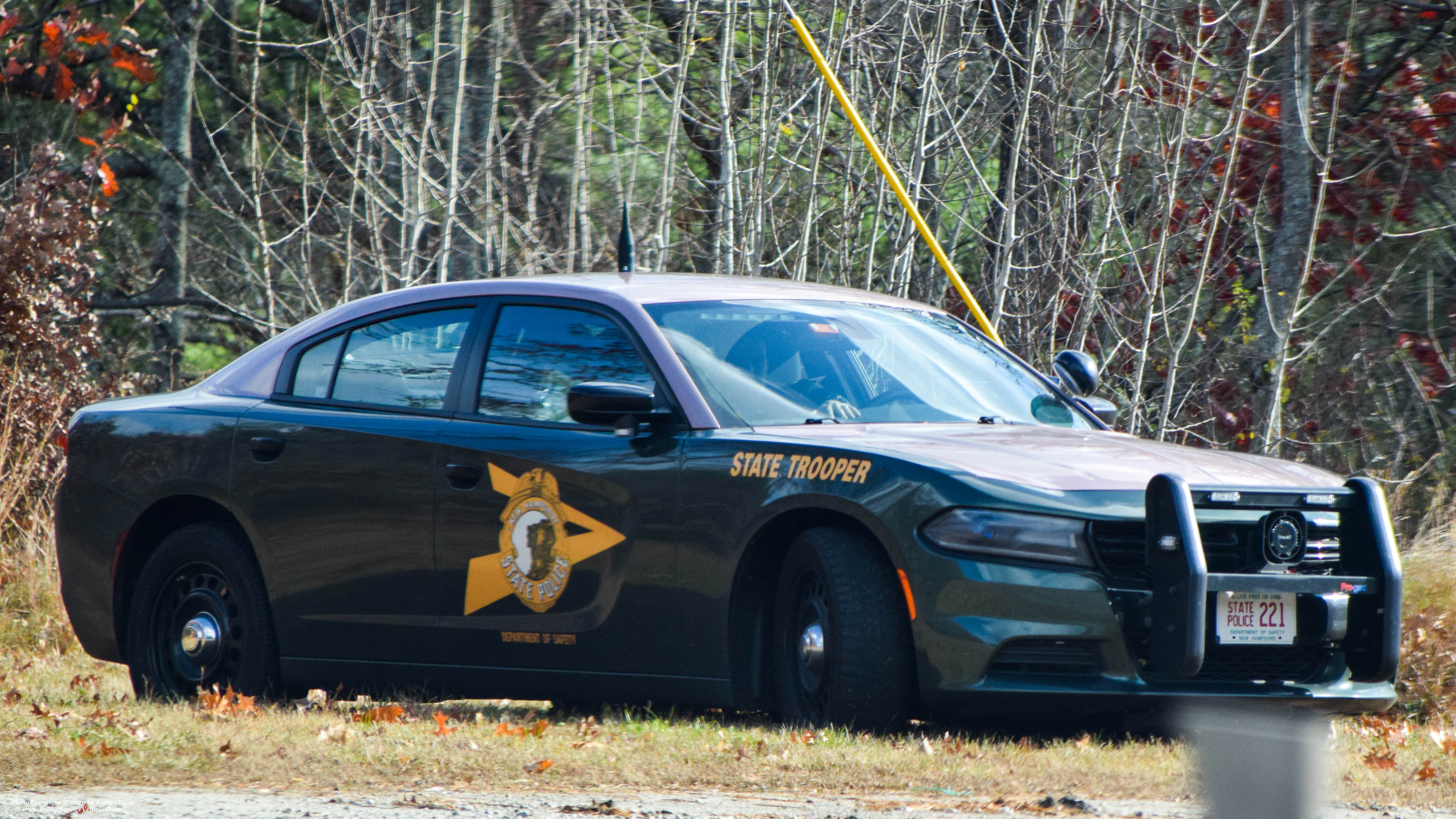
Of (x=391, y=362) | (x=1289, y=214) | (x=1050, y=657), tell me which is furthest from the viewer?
(x=1289, y=214)

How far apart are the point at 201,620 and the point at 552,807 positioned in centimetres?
288

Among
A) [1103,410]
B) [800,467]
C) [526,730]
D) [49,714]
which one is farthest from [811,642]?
[49,714]

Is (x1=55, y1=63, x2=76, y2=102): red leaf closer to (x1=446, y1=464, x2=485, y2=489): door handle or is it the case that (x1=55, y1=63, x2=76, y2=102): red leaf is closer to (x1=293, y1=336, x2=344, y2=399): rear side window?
(x1=293, y1=336, x2=344, y2=399): rear side window

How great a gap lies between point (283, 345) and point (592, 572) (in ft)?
6.07

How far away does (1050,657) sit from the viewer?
5078 mm

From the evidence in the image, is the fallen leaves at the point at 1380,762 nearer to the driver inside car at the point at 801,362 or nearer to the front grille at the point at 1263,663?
the front grille at the point at 1263,663

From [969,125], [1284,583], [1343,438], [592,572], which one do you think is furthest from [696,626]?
[1343,438]

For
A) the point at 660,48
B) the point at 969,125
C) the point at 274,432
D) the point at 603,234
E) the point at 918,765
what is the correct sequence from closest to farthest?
the point at 918,765 < the point at 274,432 < the point at 969,125 < the point at 603,234 < the point at 660,48

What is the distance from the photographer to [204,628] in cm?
676

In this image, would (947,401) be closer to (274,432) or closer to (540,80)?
(274,432)

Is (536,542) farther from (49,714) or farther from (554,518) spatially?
(49,714)

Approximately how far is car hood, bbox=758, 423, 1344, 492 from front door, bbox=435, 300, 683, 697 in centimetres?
52

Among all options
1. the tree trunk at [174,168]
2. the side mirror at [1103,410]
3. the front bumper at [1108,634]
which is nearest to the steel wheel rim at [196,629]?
the front bumper at [1108,634]

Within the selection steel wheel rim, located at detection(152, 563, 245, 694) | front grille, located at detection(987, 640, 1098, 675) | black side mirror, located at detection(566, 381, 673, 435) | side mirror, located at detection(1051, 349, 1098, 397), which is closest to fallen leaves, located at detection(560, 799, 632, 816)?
front grille, located at detection(987, 640, 1098, 675)
